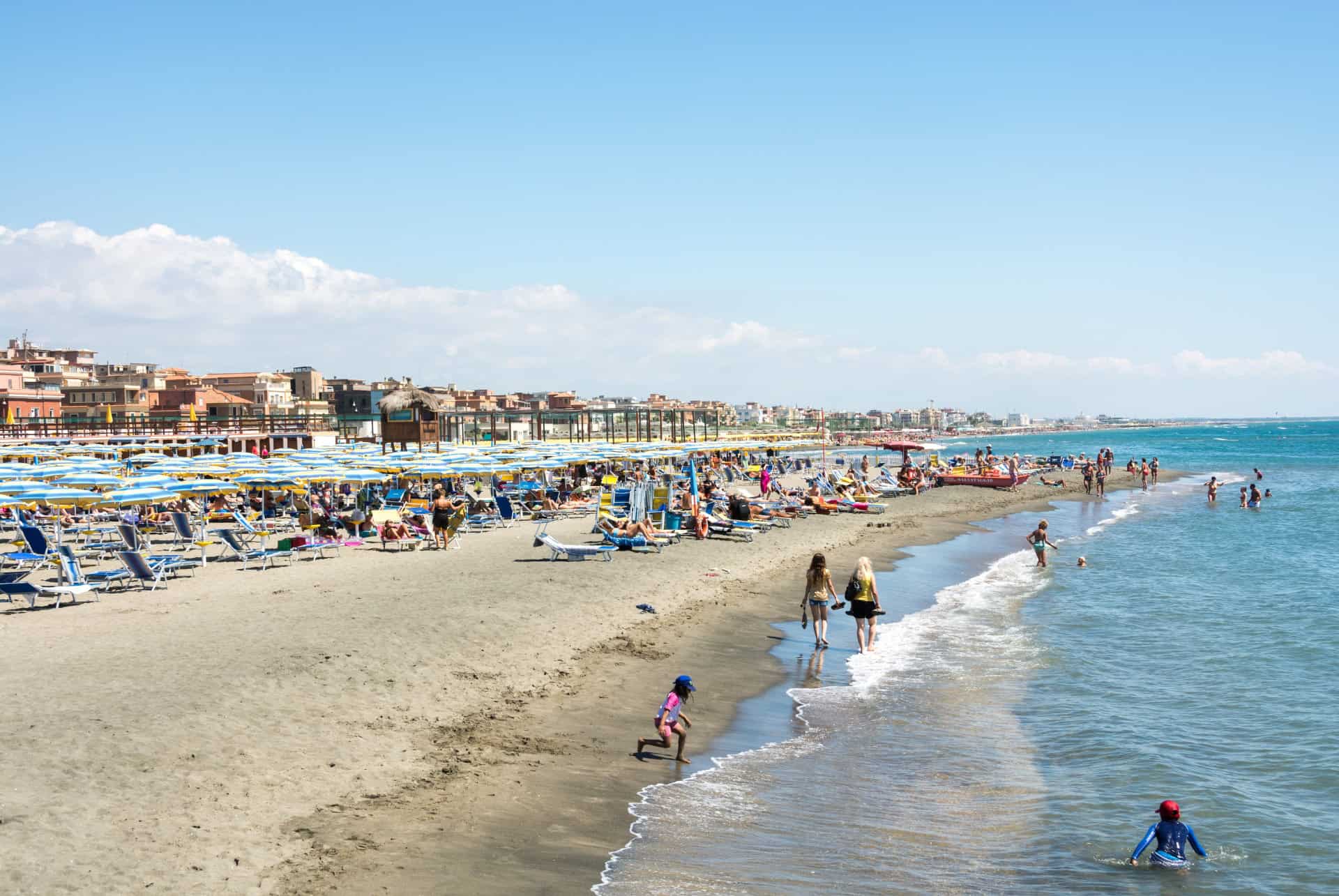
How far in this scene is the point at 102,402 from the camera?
234 feet

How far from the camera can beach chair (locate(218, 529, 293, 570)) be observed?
16.5 meters

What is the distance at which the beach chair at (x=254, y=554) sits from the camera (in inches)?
651

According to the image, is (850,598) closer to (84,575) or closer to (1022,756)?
(1022,756)

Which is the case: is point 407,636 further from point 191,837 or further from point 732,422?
point 732,422

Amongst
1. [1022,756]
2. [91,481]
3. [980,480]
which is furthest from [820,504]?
[1022,756]

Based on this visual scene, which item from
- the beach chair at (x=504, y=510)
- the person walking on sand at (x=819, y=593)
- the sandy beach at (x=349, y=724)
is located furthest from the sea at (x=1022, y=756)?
the beach chair at (x=504, y=510)

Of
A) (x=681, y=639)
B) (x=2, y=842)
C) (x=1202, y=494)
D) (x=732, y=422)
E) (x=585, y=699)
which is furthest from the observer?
(x=732, y=422)

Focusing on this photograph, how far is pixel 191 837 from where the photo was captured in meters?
5.80

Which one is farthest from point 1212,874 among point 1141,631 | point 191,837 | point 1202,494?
point 1202,494

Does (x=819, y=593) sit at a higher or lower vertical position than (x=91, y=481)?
lower

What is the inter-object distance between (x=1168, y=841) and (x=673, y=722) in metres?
3.74

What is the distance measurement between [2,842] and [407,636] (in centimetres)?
560

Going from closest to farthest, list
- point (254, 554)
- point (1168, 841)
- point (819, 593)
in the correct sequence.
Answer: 1. point (1168, 841)
2. point (819, 593)
3. point (254, 554)

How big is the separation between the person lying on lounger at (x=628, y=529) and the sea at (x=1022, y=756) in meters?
3.86
